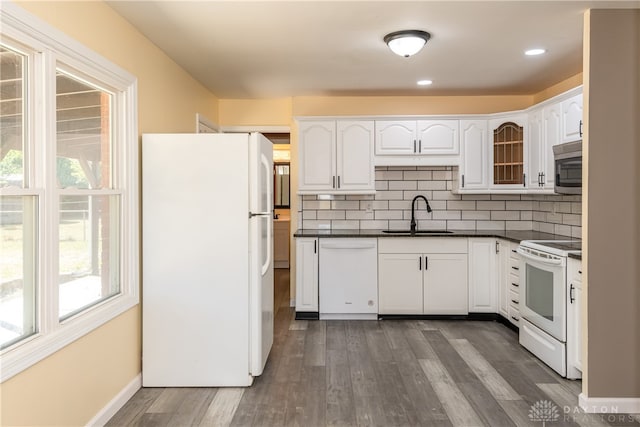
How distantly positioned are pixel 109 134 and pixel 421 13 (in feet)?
6.95

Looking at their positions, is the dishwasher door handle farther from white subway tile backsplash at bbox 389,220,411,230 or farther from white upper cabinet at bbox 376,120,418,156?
white upper cabinet at bbox 376,120,418,156

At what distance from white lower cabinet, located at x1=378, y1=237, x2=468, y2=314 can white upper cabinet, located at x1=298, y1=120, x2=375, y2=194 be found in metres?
0.75

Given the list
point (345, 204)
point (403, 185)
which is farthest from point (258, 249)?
point (403, 185)

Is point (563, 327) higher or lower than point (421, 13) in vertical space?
lower

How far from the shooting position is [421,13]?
2746 millimetres

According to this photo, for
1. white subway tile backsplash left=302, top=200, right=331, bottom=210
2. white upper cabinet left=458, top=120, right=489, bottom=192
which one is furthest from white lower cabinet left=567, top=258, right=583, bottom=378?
white subway tile backsplash left=302, top=200, right=331, bottom=210

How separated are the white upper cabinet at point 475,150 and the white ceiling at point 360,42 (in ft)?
1.37

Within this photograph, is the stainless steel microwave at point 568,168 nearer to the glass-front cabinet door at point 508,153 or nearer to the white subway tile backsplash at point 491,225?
the glass-front cabinet door at point 508,153

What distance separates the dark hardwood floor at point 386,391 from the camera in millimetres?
2547

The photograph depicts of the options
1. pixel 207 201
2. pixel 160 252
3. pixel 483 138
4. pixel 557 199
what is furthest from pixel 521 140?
pixel 160 252

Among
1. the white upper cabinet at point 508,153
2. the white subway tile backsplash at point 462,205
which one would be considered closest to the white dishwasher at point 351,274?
the white subway tile backsplash at point 462,205

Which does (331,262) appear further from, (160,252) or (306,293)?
(160,252)

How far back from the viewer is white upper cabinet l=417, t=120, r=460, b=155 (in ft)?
15.6

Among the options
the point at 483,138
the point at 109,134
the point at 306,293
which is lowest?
the point at 306,293
